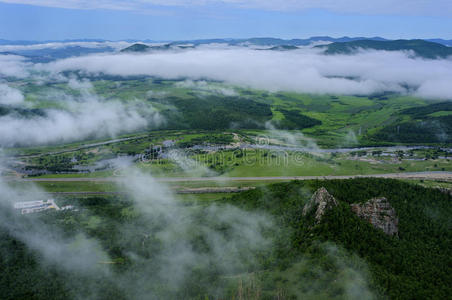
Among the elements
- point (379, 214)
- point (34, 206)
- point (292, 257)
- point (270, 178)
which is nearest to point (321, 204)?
point (379, 214)

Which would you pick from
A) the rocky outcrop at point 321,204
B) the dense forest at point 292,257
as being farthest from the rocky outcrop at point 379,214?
the rocky outcrop at point 321,204

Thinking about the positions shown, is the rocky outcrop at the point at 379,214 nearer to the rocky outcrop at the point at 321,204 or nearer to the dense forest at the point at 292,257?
the dense forest at the point at 292,257

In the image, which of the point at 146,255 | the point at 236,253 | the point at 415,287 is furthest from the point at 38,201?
the point at 415,287

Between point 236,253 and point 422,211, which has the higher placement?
point 422,211

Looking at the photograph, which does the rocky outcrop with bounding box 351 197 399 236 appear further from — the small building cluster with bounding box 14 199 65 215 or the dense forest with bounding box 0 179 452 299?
the small building cluster with bounding box 14 199 65 215

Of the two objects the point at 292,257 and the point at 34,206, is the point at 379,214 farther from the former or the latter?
the point at 34,206

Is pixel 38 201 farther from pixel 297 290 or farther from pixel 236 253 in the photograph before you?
pixel 297 290
